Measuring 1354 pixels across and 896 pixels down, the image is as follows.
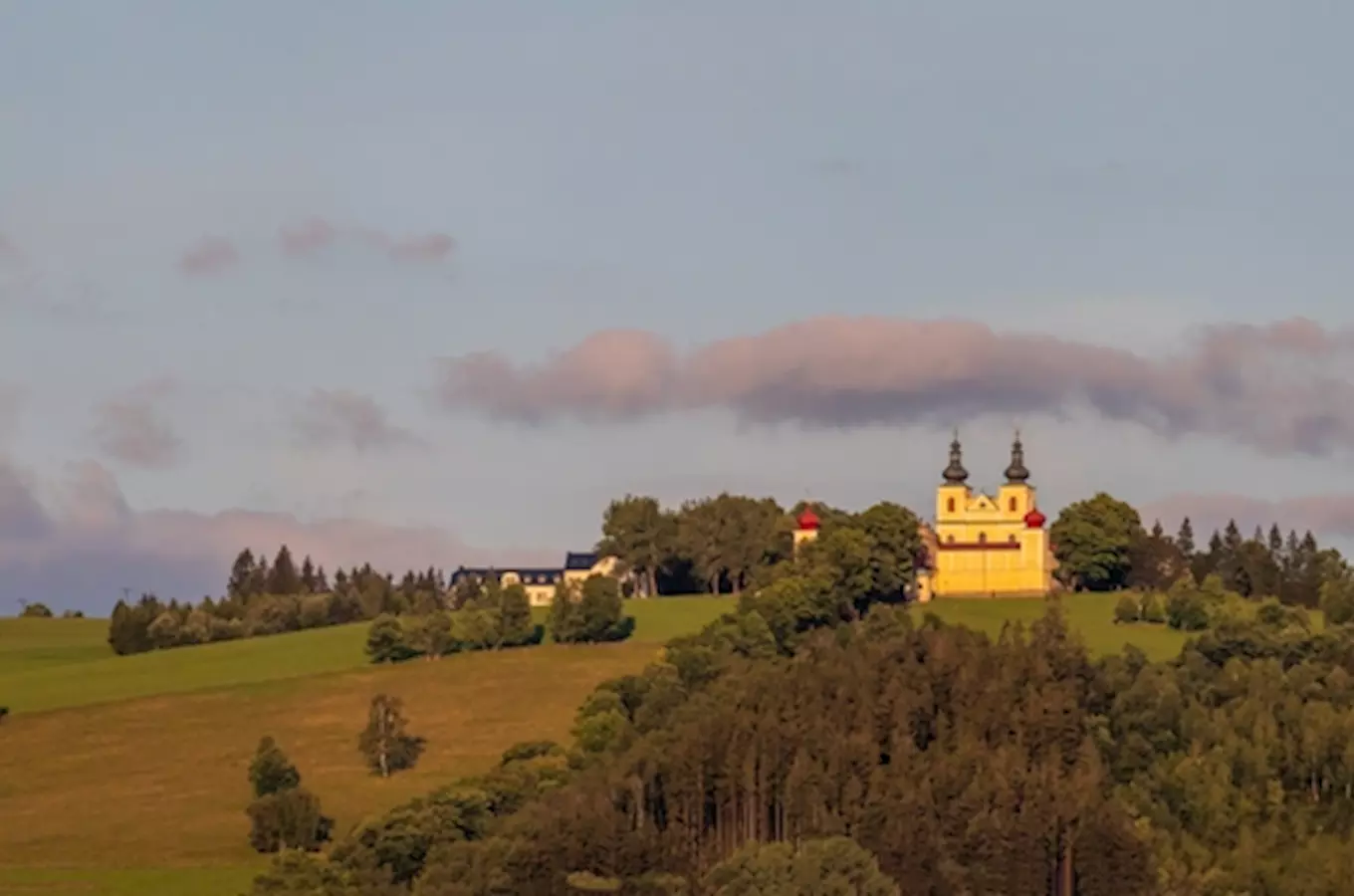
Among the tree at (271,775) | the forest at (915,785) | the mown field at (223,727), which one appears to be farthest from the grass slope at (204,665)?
the tree at (271,775)

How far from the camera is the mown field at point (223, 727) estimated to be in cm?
12525

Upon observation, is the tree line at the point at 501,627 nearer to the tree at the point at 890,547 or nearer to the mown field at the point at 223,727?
the mown field at the point at 223,727

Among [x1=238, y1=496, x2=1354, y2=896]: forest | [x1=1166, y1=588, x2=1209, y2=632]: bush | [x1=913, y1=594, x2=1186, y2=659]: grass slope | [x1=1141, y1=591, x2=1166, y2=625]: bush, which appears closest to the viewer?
[x1=238, y1=496, x2=1354, y2=896]: forest

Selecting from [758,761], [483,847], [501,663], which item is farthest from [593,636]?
[483,847]

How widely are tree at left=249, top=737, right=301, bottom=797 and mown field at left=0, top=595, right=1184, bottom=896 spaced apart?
54.9 inches

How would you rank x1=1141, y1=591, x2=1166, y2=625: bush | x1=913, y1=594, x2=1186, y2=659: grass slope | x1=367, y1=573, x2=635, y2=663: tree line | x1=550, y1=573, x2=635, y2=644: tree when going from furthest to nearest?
x1=1141, y1=591, x2=1166, y2=625: bush
x1=550, y1=573, x2=635, y2=644: tree
x1=367, y1=573, x2=635, y2=663: tree line
x1=913, y1=594, x2=1186, y2=659: grass slope

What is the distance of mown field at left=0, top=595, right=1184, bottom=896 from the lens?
125 meters

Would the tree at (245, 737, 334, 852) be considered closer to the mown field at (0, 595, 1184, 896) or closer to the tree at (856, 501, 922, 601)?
the mown field at (0, 595, 1184, 896)

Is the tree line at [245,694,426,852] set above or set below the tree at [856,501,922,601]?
below

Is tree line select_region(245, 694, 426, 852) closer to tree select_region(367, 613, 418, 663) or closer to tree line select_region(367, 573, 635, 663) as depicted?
tree select_region(367, 613, 418, 663)

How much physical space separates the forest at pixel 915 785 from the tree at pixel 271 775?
11.3 metres

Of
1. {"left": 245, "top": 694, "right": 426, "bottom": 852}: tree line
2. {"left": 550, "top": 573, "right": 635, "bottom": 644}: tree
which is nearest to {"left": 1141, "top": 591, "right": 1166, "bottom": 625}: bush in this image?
{"left": 550, "top": 573, "right": 635, "bottom": 644}: tree

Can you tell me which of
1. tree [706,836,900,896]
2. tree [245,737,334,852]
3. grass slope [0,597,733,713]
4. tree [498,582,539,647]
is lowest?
tree [706,836,900,896]

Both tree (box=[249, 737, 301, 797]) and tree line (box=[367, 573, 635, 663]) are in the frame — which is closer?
tree (box=[249, 737, 301, 797])
